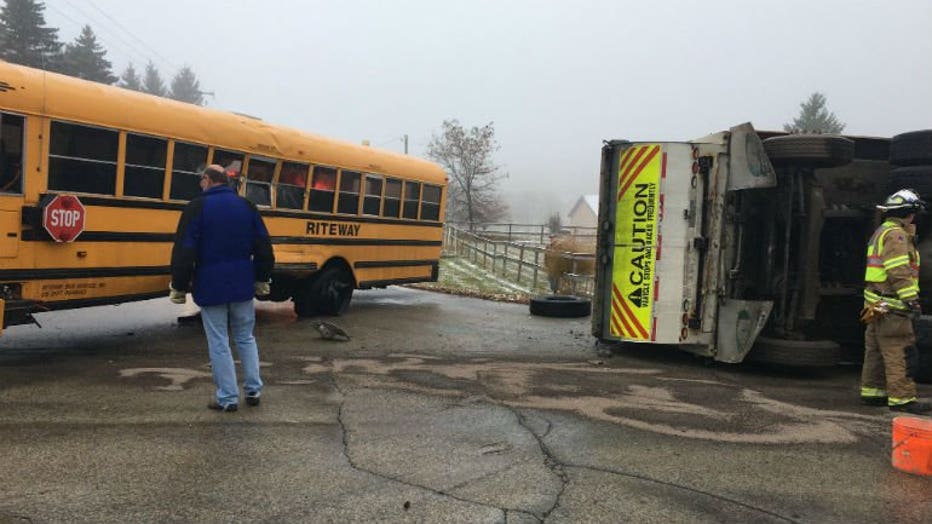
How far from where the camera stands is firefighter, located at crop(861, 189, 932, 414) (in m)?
5.64

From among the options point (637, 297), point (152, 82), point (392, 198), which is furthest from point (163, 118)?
point (152, 82)

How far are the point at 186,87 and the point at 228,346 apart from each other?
393ft

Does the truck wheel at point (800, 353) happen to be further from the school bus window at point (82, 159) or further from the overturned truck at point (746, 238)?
the school bus window at point (82, 159)

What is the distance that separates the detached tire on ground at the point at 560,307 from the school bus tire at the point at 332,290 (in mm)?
3260

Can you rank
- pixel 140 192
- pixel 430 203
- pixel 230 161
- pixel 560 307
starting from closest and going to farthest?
1. pixel 140 192
2. pixel 230 161
3. pixel 560 307
4. pixel 430 203

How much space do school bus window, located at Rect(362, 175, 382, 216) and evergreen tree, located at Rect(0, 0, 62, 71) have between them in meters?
49.8

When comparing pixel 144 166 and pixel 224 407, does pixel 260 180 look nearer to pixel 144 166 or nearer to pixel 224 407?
pixel 144 166

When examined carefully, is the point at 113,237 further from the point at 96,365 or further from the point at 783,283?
the point at 783,283

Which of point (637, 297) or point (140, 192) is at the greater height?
point (140, 192)

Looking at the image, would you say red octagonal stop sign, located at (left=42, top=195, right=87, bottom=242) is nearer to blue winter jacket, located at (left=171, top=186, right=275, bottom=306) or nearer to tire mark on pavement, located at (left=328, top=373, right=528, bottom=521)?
blue winter jacket, located at (left=171, top=186, right=275, bottom=306)

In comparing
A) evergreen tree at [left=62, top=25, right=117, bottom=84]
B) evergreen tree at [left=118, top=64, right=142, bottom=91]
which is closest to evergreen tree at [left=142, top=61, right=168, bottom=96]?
evergreen tree at [left=118, top=64, right=142, bottom=91]

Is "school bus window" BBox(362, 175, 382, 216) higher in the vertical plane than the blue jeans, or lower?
higher

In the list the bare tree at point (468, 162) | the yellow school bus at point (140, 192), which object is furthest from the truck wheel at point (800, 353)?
the bare tree at point (468, 162)

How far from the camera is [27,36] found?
50406 millimetres
